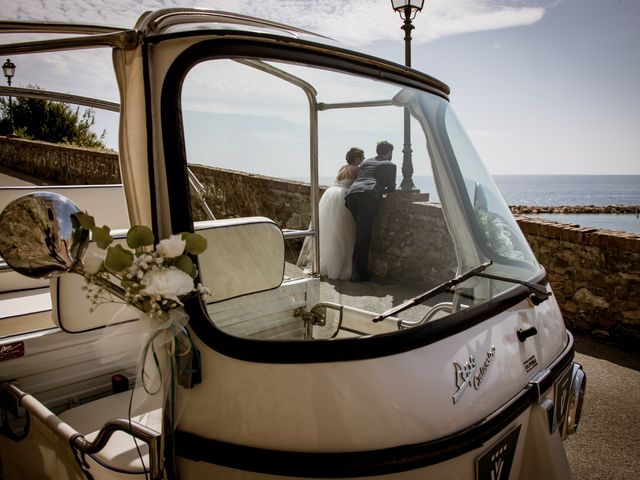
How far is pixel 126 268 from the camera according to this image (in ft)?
4.13

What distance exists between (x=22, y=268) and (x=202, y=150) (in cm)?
58

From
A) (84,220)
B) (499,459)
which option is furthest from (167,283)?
(499,459)

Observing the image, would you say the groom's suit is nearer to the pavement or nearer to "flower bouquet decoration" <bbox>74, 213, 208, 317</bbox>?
"flower bouquet decoration" <bbox>74, 213, 208, 317</bbox>

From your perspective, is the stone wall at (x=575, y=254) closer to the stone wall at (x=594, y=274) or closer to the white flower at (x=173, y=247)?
the stone wall at (x=594, y=274)

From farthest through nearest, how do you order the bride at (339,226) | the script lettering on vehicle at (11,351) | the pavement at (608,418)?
the pavement at (608,418)
the script lettering on vehicle at (11,351)
the bride at (339,226)

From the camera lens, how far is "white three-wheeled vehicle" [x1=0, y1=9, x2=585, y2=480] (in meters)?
1.31

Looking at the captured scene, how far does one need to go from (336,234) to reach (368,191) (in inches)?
8.8

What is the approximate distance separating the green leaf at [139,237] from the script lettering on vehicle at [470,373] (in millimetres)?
958

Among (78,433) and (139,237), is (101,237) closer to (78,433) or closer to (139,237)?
(139,237)

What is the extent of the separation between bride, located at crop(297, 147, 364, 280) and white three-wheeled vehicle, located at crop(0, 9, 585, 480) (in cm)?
5

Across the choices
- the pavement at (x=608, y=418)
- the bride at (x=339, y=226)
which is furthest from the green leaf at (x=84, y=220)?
the pavement at (x=608, y=418)

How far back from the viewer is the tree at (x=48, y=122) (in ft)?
14.2

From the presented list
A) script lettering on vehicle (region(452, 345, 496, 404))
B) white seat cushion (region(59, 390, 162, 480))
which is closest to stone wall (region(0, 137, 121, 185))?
white seat cushion (region(59, 390, 162, 480))

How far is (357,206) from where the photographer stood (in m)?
1.82
